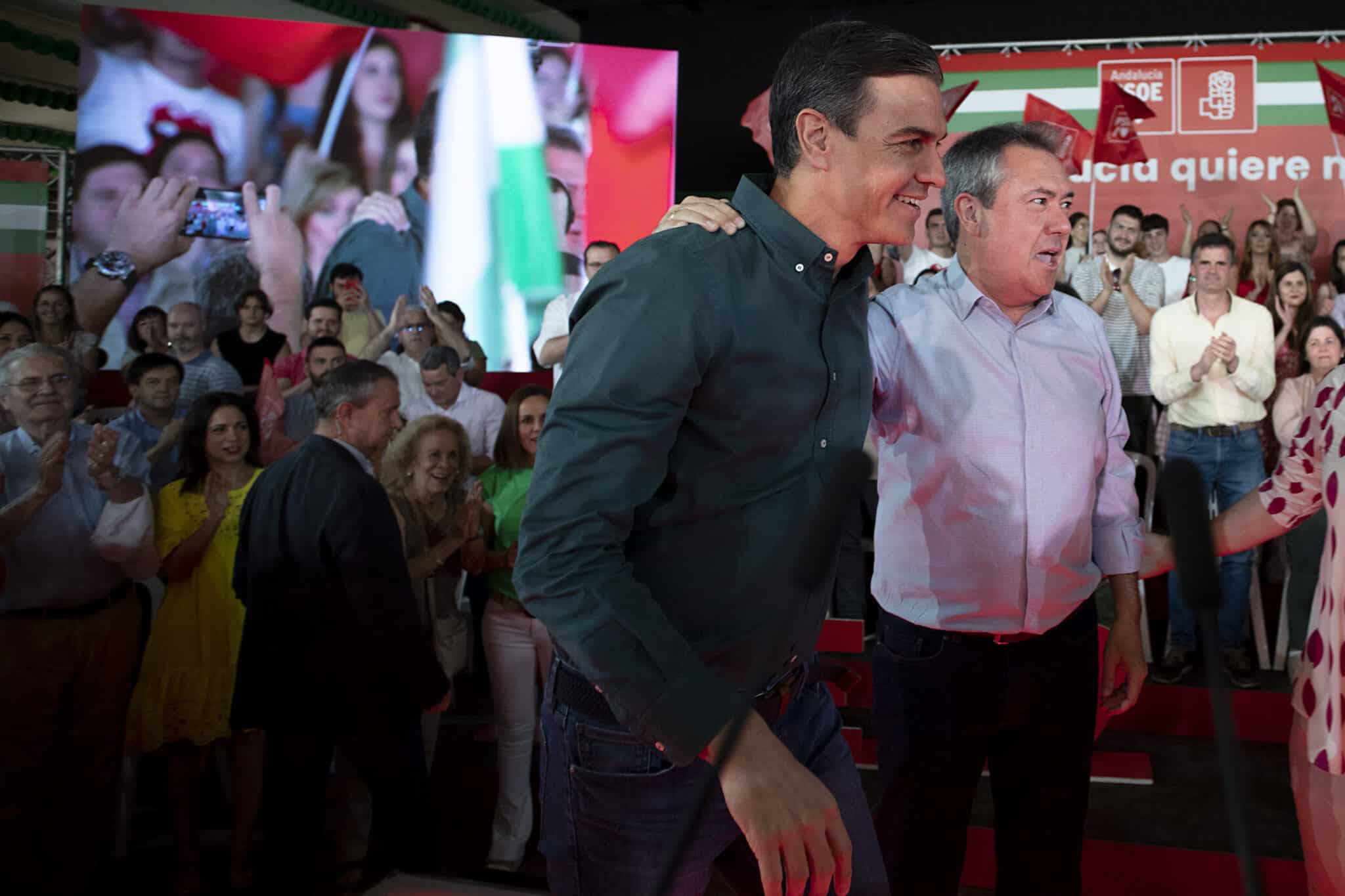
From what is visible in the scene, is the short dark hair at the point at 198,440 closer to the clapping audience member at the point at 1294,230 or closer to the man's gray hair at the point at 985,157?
the man's gray hair at the point at 985,157

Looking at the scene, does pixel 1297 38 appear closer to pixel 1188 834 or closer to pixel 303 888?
pixel 1188 834

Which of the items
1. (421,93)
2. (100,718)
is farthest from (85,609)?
(421,93)

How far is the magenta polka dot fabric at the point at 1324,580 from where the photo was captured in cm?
171

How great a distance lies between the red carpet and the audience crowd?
1.61 m

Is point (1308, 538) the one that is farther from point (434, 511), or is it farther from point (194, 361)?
point (194, 361)

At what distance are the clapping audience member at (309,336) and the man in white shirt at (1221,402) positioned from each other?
397 centimetres

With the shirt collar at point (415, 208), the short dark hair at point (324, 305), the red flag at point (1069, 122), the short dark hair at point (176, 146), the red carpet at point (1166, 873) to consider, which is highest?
the red flag at point (1069, 122)

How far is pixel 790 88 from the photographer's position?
1488mm

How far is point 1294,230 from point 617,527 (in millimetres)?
7461

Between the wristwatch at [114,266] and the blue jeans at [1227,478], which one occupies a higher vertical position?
the wristwatch at [114,266]

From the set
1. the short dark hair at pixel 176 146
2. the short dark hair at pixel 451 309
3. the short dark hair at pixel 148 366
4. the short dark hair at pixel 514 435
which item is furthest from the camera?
the short dark hair at pixel 176 146

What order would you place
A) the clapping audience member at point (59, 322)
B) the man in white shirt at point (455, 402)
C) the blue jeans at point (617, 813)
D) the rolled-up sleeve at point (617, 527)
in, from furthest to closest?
the clapping audience member at point (59, 322) < the man in white shirt at point (455, 402) < the blue jeans at point (617, 813) < the rolled-up sleeve at point (617, 527)

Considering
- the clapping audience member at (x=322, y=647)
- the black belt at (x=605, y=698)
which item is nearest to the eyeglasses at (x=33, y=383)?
the clapping audience member at (x=322, y=647)

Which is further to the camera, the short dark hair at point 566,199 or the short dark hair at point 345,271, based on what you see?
the short dark hair at point 566,199
